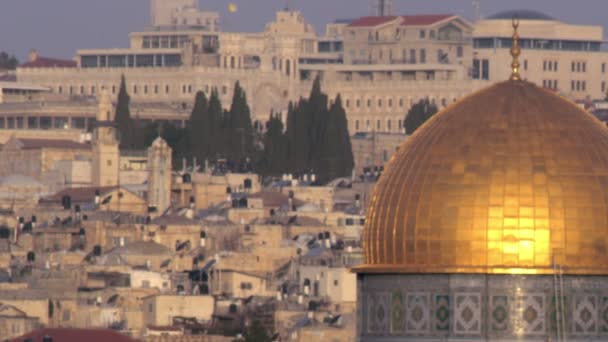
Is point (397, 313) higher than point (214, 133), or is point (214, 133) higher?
point (214, 133)

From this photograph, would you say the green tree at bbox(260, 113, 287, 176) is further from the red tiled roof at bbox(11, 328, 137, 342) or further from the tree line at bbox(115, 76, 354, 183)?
the red tiled roof at bbox(11, 328, 137, 342)

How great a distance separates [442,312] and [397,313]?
1.41ft

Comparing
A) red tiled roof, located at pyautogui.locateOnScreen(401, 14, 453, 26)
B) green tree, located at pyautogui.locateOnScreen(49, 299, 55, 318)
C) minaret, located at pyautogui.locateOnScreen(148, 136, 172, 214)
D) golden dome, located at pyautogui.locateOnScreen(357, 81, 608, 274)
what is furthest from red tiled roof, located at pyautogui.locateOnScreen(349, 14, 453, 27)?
golden dome, located at pyautogui.locateOnScreen(357, 81, 608, 274)

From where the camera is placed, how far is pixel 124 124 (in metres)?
164

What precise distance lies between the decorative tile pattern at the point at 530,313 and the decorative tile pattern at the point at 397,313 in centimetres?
95

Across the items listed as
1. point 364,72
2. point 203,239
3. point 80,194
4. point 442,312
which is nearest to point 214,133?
point 80,194

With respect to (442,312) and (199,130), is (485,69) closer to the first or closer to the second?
(199,130)

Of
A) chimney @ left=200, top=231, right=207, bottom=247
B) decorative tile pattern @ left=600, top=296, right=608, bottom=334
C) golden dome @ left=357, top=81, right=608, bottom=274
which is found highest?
chimney @ left=200, top=231, right=207, bottom=247

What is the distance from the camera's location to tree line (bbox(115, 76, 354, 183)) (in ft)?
506

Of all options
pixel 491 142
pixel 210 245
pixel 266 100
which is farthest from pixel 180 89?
pixel 491 142

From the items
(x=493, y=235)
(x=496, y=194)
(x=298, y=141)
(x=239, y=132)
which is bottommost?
(x=493, y=235)

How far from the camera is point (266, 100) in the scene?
189375 mm

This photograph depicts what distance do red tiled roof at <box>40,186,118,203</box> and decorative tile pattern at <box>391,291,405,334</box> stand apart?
110 metres

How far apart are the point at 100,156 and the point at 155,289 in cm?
3637
